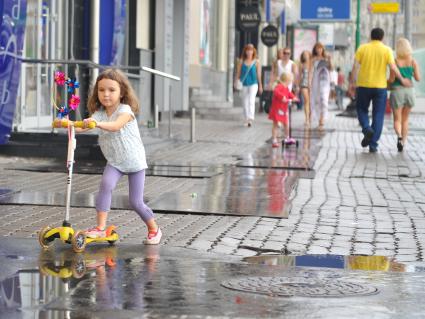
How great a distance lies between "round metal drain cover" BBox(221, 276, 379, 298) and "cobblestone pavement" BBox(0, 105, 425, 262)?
47.9 inches

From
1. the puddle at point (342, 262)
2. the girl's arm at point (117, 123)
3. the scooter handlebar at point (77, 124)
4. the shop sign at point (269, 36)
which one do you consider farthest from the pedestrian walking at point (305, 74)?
the scooter handlebar at point (77, 124)

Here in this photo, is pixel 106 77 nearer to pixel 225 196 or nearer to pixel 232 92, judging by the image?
pixel 225 196

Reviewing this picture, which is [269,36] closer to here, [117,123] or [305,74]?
[305,74]

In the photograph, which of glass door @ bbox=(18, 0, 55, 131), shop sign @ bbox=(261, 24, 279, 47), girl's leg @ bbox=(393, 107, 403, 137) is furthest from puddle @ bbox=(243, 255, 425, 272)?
shop sign @ bbox=(261, 24, 279, 47)

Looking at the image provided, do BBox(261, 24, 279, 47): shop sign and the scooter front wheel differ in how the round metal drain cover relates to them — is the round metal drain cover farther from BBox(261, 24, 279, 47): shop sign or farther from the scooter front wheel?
BBox(261, 24, 279, 47): shop sign

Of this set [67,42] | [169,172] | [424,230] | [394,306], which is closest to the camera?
[394,306]

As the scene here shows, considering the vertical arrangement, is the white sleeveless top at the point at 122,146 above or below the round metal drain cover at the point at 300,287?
above

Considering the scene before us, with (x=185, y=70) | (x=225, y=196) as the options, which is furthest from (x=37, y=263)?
(x=185, y=70)

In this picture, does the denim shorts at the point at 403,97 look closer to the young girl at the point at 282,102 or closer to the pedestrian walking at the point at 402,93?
the pedestrian walking at the point at 402,93

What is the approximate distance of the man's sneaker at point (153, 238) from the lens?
26.6ft

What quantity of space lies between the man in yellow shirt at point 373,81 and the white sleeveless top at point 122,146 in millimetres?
10892

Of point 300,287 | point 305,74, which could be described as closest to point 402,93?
point 305,74

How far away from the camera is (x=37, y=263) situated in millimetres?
7082

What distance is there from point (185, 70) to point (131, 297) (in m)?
22.4
